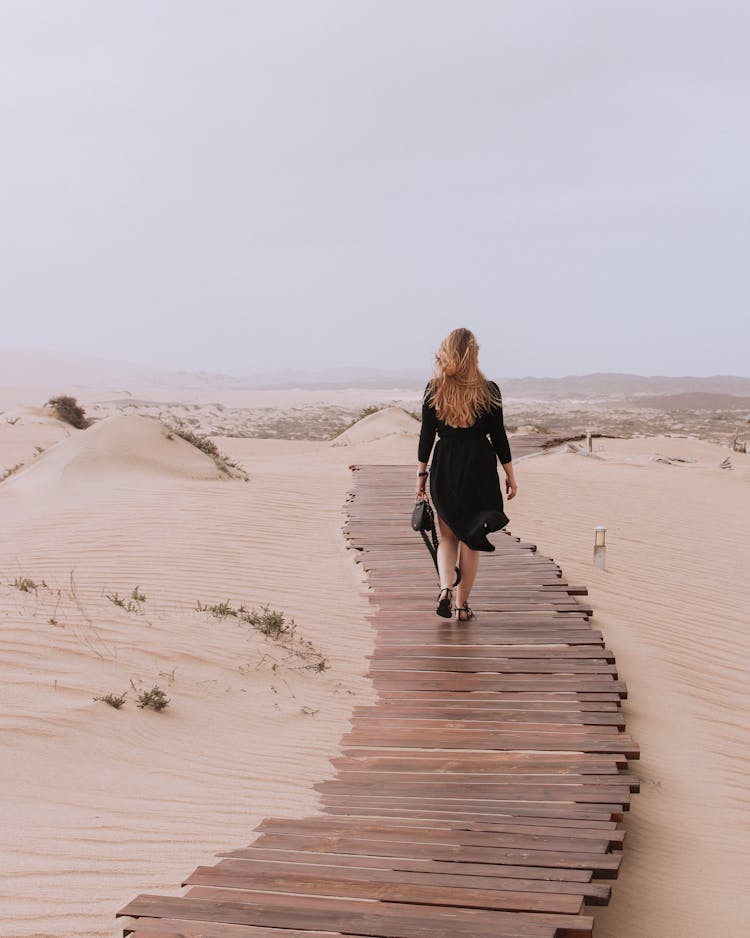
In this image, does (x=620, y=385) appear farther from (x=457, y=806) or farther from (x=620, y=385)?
(x=457, y=806)

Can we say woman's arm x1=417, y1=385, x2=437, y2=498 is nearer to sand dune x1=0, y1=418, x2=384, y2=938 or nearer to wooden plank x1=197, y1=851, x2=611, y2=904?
sand dune x1=0, y1=418, x2=384, y2=938

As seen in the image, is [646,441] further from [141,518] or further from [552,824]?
[552,824]

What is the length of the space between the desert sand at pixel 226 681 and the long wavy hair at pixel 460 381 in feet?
5.81

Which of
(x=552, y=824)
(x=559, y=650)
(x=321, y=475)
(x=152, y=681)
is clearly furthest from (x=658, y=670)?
(x=321, y=475)

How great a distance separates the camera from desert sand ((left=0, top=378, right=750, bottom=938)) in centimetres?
347

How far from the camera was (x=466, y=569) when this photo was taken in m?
6.28

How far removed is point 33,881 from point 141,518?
6874mm

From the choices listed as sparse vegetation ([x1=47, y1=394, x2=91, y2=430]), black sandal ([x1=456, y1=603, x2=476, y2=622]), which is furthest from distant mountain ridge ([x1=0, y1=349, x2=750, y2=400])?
black sandal ([x1=456, y1=603, x2=476, y2=622])

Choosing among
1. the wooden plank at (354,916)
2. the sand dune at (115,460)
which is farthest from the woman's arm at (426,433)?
the sand dune at (115,460)

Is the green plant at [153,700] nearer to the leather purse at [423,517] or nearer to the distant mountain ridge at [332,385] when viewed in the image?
the leather purse at [423,517]

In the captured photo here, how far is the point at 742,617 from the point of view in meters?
8.52

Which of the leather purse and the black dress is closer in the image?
the black dress

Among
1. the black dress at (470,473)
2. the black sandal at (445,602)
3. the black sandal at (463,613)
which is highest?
the black dress at (470,473)

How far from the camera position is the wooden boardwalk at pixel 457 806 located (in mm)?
2885
